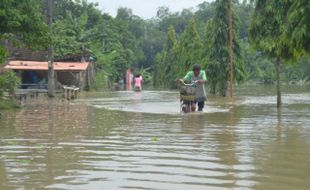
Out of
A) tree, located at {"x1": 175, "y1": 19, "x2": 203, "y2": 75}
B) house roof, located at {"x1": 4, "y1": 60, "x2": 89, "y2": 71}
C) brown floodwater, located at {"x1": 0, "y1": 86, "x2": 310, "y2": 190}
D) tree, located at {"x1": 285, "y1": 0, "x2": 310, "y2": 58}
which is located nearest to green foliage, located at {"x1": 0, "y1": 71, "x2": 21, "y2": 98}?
brown floodwater, located at {"x1": 0, "y1": 86, "x2": 310, "y2": 190}

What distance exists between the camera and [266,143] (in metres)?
9.06

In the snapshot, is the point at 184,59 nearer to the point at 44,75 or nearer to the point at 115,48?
the point at 44,75

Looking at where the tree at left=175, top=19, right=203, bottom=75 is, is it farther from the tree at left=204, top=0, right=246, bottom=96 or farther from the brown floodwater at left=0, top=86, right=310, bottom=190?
the brown floodwater at left=0, top=86, right=310, bottom=190

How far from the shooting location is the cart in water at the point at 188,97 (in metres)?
16.2

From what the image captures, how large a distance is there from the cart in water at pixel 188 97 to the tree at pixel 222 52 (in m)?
16.5

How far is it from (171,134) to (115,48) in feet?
169

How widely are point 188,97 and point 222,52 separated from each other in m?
17.0

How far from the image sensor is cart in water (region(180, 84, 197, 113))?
53.1ft

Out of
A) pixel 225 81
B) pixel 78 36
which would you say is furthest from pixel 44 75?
pixel 225 81

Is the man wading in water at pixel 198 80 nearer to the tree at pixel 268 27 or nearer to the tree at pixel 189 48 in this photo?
the tree at pixel 268 27

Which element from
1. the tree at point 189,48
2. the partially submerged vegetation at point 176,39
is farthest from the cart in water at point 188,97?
the tree at point 189,48

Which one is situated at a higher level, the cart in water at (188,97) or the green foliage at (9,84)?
the green foliage at (9,84)

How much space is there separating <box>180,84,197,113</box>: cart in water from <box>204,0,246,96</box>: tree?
16532 mm

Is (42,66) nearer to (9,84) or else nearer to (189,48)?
(189,48)
